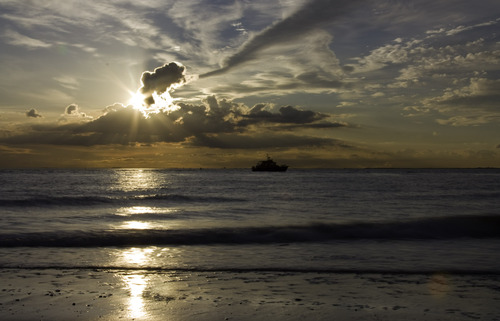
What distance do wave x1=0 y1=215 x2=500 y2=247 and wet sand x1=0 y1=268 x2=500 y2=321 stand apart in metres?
6.74

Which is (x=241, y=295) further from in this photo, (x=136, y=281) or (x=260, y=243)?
(x=260, y=243)

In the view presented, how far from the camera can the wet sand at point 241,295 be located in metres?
8.87

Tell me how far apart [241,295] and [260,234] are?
39.3 ft

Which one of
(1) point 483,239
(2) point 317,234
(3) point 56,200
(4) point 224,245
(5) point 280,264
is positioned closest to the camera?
(5) point 280,264

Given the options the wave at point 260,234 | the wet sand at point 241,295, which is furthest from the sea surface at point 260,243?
the wet sand at point 241,295

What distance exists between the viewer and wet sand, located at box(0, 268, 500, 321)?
8.87 meters

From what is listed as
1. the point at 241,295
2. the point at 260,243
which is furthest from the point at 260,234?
the point at 241,295

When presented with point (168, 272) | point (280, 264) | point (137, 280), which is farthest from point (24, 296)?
point (280, 264)

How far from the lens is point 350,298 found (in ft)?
33.0

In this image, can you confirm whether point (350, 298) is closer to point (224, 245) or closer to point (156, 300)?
point (156, 300)

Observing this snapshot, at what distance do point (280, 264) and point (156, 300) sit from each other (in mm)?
5549

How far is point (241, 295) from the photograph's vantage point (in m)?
10.3

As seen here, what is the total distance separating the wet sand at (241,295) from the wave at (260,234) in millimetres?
6742

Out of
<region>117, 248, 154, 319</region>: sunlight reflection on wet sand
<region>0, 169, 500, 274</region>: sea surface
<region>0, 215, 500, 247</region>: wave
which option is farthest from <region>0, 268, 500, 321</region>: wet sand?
<region>0, 215, 500, 247</region>: wave
